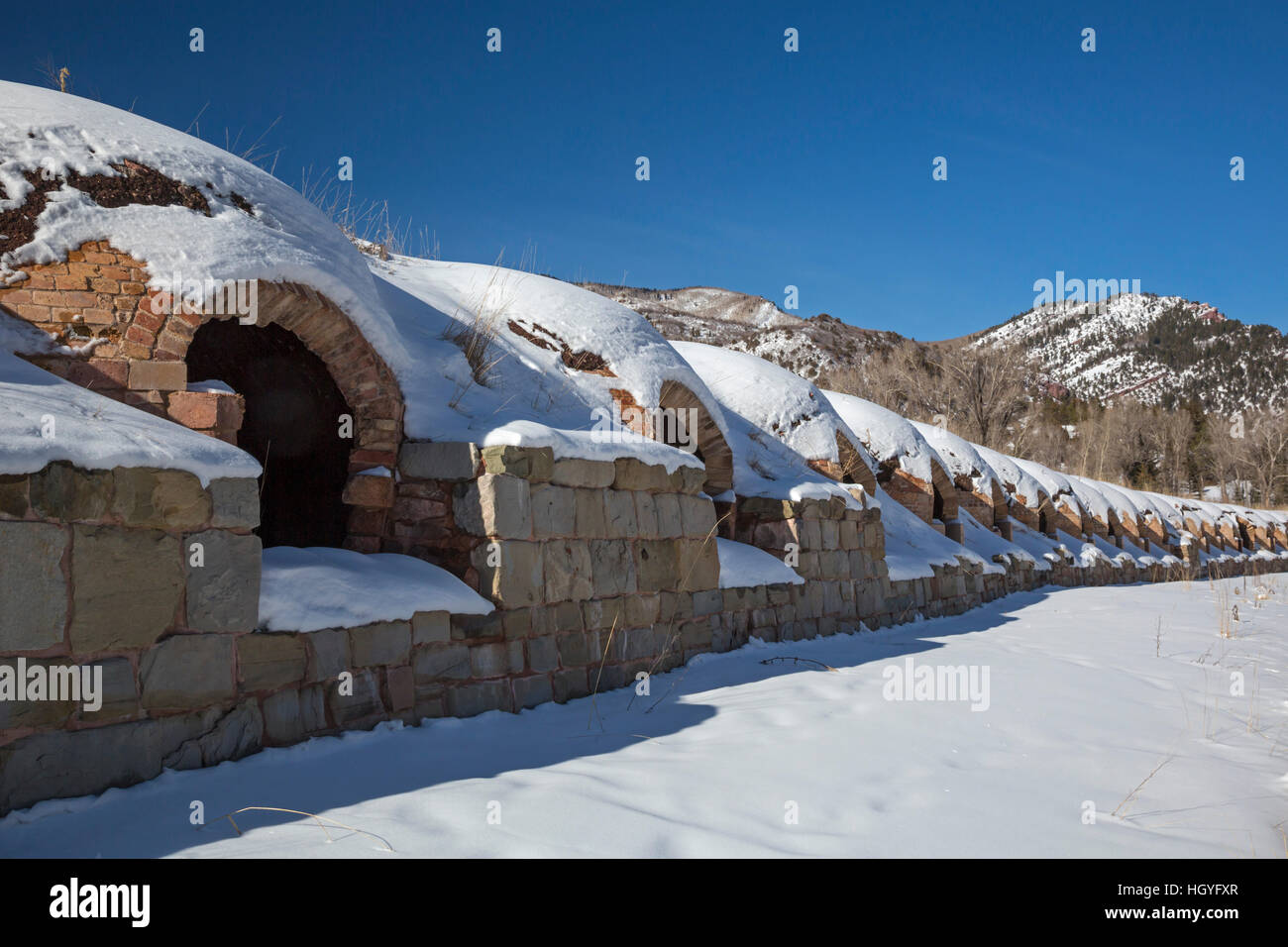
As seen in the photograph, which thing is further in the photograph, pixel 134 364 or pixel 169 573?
pixel 134 364

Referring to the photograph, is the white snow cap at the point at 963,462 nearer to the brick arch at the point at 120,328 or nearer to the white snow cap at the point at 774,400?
the white snow cap at the point at 774,400

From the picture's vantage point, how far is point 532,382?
5773 millimetres

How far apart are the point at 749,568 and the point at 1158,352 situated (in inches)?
3333

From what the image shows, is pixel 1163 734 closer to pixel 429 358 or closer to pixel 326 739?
pixel 326 739

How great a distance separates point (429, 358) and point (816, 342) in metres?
44.3

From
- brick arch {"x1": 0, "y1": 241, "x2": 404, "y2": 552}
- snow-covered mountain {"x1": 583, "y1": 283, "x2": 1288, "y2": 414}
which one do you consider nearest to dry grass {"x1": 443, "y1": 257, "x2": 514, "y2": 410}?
brick arch {"x1": 0, "y1": 241, "x2": 404, "y2": 552}

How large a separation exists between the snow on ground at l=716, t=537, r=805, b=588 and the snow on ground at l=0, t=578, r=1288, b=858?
119cm

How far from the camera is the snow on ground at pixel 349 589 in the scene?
3.45m

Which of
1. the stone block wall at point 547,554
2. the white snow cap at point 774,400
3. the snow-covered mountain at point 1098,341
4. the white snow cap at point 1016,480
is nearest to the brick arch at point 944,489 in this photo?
the white snow cap at point 774,400

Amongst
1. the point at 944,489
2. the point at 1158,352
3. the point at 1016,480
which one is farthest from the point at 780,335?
the point at 1158,352

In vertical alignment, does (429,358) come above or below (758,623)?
above

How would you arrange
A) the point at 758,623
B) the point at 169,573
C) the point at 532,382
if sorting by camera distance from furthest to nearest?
the point at 758,623, the point at 532,382, the point at 169,573
